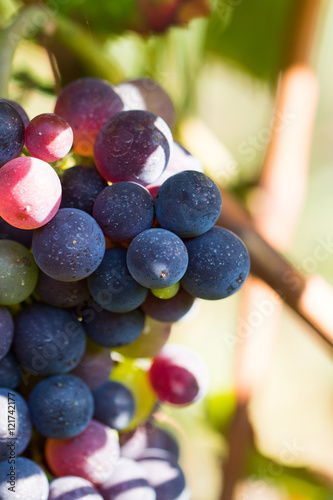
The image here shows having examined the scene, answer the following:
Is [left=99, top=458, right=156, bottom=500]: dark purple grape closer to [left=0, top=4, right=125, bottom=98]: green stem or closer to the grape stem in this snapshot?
the grape stem

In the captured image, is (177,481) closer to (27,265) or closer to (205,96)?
(27,265)

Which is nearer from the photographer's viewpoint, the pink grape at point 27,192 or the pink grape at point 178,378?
the pink grape at point 27,192

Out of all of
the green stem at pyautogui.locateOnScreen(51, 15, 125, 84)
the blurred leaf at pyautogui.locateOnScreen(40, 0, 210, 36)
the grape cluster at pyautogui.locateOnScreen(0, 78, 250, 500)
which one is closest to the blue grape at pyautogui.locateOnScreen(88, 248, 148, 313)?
the grape cluster at pyautogui.locateOnScreen(0, 78, 250, 500)

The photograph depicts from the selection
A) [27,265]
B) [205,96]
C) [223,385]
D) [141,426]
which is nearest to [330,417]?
[223,385]

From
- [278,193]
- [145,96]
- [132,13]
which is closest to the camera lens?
[145,96]

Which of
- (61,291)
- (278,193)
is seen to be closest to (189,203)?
(61,291)

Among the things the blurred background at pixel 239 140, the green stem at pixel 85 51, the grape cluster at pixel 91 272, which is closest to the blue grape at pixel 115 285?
the grape cluster at pixel 91 272

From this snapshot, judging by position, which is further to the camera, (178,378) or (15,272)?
(178,378)

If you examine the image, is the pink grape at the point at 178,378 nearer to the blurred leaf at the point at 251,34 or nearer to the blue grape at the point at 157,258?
the blue grape at the point at 157,258

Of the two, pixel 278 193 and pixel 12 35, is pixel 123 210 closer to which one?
pixel 12 35
